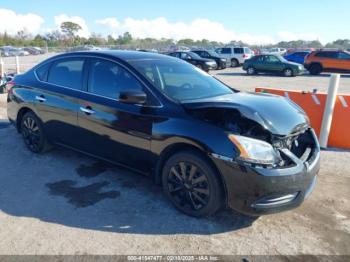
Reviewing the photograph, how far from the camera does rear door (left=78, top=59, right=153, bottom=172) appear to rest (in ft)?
11.5

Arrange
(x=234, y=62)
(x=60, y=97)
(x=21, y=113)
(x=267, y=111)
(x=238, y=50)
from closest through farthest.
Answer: (x=267, y=111)
(x=60, y=97)
(x=21, y=113)
(x=238, y=50)
(x=234, y=62)

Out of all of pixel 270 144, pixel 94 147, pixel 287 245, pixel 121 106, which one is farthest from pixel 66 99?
pixel 287 245

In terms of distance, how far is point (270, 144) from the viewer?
2959 mm

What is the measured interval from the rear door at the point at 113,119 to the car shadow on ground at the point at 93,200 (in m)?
0.39

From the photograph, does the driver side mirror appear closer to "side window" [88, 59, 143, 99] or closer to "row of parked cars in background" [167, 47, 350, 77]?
"side window" [88, 59, 143, 99]

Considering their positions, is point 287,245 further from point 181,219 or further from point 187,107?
point 187,107

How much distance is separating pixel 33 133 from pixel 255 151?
3654 mm

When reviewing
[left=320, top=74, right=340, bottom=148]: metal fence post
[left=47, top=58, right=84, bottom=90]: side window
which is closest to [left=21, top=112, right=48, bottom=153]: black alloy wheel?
[left=47, top=58, right=84, bottom=90]: side window

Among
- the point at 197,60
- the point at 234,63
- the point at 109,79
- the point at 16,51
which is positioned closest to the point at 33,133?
the point at 109,79

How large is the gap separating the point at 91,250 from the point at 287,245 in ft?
5.92

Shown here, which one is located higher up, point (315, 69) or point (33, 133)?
point (315, 69)

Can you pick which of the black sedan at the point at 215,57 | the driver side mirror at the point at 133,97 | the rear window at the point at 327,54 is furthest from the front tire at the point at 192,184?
the black sedan at the point at 215,57

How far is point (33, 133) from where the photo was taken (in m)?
4.91

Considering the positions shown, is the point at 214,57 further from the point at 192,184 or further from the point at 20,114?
the point at 192,184
